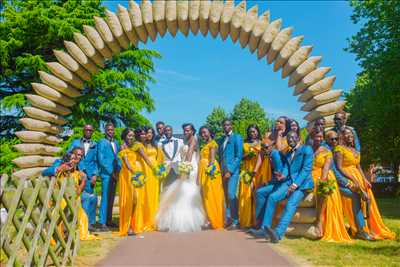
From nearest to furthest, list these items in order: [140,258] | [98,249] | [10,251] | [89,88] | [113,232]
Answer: [10,251] < [140,258] < [98,249] < [113,232] < [89,88]

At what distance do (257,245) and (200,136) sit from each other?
300 centimetres

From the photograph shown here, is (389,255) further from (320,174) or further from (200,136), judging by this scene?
(200,136)

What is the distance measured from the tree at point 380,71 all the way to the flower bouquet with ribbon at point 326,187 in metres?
10.3

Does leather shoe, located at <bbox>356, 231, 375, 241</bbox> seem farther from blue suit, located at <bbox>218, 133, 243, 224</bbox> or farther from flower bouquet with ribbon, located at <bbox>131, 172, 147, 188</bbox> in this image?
flower bouquet with ribbon, located at <bbox>131, 172, 147, 188</bbox>

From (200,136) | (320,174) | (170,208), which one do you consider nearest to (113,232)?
(170,208)

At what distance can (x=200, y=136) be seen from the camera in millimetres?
8508

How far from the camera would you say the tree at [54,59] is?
60.7ft

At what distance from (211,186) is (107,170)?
2130 mm

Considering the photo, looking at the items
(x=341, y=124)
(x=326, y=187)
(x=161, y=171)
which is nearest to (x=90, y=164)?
(x=161, y=171)

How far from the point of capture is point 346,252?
5.69 meters

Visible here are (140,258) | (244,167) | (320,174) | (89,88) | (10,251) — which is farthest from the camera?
(89,88)

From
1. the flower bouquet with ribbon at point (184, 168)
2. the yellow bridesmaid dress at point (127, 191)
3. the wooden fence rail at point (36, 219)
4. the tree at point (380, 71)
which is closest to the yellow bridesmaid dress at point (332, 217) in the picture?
the flower bouquet with ribbon at point (184, 168)

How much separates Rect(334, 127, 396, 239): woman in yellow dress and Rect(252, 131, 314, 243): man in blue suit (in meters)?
0.74

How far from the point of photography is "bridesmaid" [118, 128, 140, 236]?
7.50 meters
